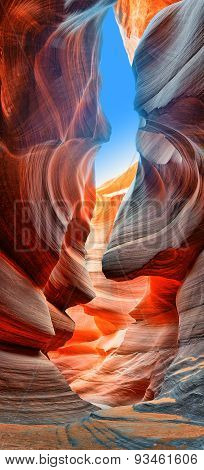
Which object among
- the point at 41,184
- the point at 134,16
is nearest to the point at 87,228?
the point at 41,184

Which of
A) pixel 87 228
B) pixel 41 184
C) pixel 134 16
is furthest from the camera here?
pixel 87 228

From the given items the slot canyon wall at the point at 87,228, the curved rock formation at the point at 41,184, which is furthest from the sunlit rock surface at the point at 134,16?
the curved rock formation at the point at 41,184

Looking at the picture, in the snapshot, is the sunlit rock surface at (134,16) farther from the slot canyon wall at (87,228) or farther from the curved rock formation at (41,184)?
the curved rock formation at (41,184)

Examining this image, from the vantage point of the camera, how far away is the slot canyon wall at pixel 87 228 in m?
5.73

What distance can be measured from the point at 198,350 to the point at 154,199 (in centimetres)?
456

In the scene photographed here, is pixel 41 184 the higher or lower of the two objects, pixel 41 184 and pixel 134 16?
the lower

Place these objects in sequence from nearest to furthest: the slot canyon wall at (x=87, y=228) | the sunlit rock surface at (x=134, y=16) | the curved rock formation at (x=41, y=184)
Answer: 1. the slot canyon wall at (x=87, y=228)
2. the curved rock formation at (x=41, y=184)
3. the sunlit rock surface at (x=134, y=16)

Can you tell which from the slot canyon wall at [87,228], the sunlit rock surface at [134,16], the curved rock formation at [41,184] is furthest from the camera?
the sunlit rock surface at [134,16]

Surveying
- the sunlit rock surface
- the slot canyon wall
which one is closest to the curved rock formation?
the slot canyon wall

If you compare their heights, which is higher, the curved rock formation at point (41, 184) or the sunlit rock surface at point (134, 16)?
the sunlit rock surface at point (134, 16)

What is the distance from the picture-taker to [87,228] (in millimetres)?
13695

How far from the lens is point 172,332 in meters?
10.1

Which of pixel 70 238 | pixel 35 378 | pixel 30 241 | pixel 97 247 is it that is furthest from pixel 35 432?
pixel 97 247

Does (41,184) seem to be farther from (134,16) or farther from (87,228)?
(134,16)
